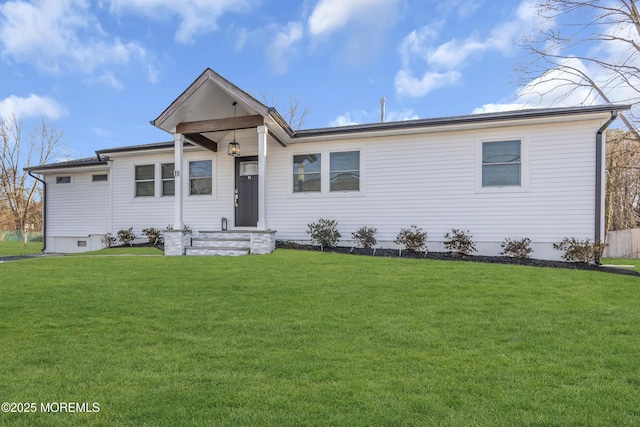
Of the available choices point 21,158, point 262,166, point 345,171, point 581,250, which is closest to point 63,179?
point 262,166

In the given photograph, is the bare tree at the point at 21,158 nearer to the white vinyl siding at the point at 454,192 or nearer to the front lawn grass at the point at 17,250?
the front lawn grass at the point at 17,250

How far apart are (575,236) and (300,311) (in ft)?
25.5

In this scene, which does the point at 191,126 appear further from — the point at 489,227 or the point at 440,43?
the point at 440,43

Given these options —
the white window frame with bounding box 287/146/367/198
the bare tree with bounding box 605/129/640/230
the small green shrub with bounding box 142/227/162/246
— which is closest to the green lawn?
the white window frame with bounding box 287/146/367/198

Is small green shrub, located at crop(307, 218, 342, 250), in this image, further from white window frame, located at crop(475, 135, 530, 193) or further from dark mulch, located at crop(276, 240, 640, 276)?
white window frame, located at crop(475, 135, 530, 193)

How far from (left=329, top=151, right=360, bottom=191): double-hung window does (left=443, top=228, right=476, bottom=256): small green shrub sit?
2.85 meters

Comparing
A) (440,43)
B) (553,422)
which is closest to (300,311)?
(553,422)

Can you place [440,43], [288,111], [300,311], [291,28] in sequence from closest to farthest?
1. [300,311]
2. [440,43]
3. [291,28]
4. [288,111]

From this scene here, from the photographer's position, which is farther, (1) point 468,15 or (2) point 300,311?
(1) point 468,15

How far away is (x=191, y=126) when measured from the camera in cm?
931

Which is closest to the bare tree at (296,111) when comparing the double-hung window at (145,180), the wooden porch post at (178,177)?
the double-hung window at (145,180)

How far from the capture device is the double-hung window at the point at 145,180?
11800 mm

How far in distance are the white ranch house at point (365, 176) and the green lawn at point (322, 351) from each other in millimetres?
3480

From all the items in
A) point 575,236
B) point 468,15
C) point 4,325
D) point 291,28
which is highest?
point 291,28
